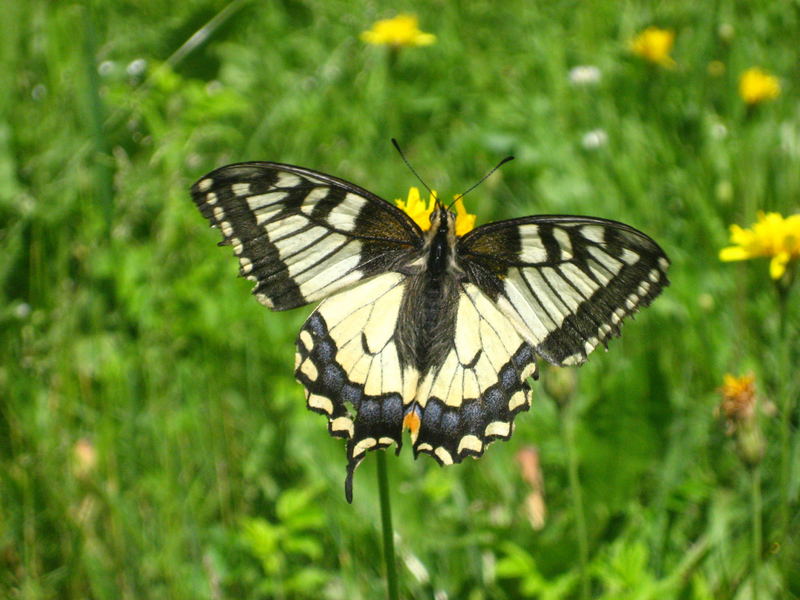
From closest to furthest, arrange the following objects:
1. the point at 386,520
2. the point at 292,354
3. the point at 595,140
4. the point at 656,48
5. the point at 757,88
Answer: the point at 386,520 < the point at 292,354 < the point at 757,88 < the point at 595,140 < the point at 656,48

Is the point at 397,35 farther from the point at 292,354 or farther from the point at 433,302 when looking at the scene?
the point at 433,302

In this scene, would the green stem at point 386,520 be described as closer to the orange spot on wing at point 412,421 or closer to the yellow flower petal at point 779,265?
the orange spot on wing at point 412,421

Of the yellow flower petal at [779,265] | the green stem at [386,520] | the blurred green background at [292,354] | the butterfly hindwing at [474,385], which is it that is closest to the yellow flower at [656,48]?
the blurred green background at [292,354]

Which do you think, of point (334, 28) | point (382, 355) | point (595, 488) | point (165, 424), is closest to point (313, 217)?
point (382, 355)

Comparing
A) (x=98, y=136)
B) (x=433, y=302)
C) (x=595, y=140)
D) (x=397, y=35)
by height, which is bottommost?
(x=433, y=302)

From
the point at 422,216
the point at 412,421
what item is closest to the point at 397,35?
the point at 422,216

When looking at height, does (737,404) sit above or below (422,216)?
below

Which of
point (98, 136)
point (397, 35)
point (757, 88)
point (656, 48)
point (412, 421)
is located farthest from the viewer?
point (656, 48)
